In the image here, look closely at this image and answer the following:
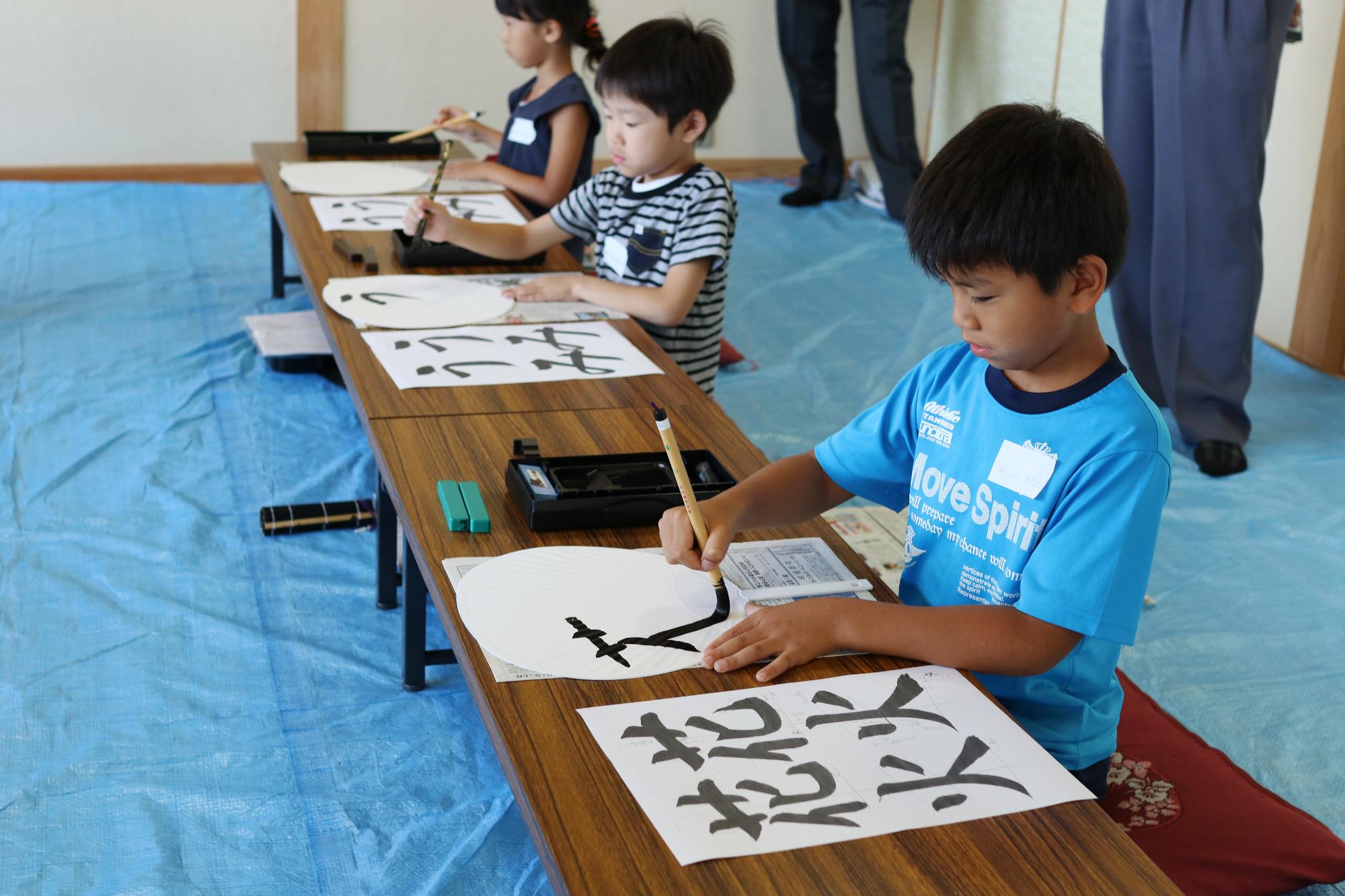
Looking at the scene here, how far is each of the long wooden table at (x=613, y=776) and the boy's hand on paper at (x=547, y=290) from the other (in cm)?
52

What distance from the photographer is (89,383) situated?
2.89 meters

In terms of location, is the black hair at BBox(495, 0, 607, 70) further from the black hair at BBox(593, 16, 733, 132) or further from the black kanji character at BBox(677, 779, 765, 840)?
the black kanji character at BBox(677, 779, 765, 840)

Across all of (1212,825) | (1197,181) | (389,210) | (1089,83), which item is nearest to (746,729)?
(1212,825)

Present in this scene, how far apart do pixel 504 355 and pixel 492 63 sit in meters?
3.20

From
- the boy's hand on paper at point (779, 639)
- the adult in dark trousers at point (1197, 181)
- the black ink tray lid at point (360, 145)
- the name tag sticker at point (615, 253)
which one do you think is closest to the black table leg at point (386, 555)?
the name tag sticker at point (615, 253)

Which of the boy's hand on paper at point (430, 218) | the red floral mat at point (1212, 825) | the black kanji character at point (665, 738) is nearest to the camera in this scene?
the black kanji character at point (665, 738)

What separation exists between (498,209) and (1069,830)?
193 centimetres

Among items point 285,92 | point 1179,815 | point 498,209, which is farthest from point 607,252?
point 285,92

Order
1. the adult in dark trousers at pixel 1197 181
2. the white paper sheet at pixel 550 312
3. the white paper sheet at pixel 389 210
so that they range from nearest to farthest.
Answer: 1. the white paper sheet at pixel 550 312
2. the white paper sheet at pixel 389 210
3. the adult in dark trousers at pixel 1197 181

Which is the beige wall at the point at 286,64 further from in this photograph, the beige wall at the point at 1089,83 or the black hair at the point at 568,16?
the black hair at the point at 568,16

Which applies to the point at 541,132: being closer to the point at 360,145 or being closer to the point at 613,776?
the point at 360,145

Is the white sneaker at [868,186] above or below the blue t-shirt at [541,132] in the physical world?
below

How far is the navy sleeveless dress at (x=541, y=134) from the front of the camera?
2.79 meters

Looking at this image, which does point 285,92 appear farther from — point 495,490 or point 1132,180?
point 495,490
